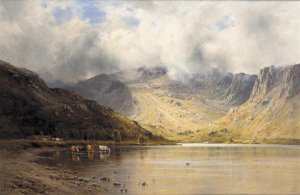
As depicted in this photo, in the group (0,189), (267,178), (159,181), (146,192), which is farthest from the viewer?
(267,178)

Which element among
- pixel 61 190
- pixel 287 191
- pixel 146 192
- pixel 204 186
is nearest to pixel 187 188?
pixel 204 186

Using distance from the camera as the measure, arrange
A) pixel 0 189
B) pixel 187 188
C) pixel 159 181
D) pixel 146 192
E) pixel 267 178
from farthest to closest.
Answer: pixel 267 178, pixel 159 181, pixel 187 188, pixel 146 192, pixel 0 189

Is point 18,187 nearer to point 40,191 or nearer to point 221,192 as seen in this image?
point 40,191

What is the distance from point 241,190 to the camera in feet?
276

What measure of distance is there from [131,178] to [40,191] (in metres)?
39.7

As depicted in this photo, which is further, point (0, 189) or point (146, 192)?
point (146, 192)

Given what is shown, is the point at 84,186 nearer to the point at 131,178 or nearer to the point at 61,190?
the point at 61,190

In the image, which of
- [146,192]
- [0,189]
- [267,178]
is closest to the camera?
[0,189]

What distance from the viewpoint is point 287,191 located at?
8231 cm

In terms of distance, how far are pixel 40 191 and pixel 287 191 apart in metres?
45.5

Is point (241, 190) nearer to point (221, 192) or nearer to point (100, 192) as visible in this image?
point (221, 192)

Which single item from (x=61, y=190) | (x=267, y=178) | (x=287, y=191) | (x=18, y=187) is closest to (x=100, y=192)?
(x=61, y=190)

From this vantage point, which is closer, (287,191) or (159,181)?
(287,191)

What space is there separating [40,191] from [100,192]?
10.4 meters
